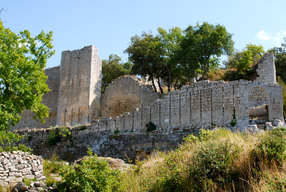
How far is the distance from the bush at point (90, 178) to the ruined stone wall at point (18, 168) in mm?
3681

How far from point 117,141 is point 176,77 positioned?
13.0 meters

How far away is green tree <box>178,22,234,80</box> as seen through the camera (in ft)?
71.1

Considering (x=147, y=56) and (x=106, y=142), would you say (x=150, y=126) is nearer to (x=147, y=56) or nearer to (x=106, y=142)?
(x=106, y=142)

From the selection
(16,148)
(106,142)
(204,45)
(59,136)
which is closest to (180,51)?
(204,45)

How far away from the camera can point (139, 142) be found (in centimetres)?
1705

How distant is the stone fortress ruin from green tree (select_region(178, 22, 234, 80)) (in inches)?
121

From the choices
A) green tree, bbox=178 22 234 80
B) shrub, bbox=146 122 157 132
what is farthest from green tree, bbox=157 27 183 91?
shrub, bbox=146 122 157 132

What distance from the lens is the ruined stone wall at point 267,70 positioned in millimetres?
19411

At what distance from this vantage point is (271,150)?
8.20 meters

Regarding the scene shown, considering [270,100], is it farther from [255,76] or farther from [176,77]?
[176,77]

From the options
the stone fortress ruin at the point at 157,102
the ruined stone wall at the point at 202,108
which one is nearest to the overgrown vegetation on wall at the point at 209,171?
the ruined stone wall at the point at 202,108

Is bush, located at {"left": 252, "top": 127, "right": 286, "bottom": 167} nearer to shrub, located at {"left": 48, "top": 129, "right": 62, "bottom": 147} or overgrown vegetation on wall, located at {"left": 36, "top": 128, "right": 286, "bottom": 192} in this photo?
overgrown vegetation on wall, located at {"left": 36, "top": 128, "right": 286, "bottom": 192}

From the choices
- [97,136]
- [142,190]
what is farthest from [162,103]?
[142,190]

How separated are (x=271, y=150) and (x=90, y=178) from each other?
5.53 metres
